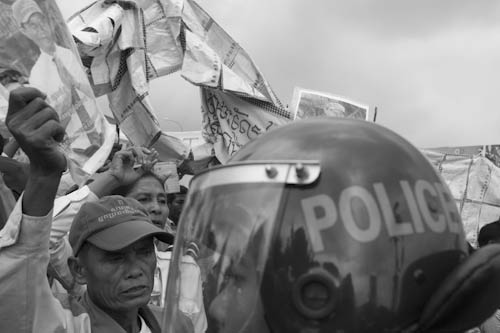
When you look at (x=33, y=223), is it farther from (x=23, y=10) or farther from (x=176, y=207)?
(x=176, y=207)

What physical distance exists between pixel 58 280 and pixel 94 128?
95 centimetres

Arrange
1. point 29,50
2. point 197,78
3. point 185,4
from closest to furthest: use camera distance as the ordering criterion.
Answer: point 29,50, point 197,78, point 185,4

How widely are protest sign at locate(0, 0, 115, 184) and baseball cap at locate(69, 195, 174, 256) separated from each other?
83cm

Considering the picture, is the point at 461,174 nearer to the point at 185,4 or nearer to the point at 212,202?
the point at 185,4

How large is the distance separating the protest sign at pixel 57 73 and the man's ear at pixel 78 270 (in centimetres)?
93

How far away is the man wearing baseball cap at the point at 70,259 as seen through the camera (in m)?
1.91

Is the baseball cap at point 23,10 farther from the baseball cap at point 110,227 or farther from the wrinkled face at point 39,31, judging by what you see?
the baseball cap at point 110,227

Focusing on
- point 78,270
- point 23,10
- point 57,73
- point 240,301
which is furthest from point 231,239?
point 23,10

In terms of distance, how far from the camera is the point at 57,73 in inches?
143

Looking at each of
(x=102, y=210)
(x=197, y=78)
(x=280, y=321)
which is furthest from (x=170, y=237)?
(x=197, y=78)

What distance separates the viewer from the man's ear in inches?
112

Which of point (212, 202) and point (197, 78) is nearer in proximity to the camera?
point (212, 202)

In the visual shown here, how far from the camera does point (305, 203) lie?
147 cm

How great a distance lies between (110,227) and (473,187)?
5.41 m
